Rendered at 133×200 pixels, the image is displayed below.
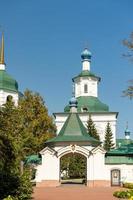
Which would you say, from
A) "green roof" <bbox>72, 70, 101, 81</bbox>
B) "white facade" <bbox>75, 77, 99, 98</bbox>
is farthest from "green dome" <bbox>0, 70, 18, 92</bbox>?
"green roof" <bbox>72, 70, 101, 81</bbox>

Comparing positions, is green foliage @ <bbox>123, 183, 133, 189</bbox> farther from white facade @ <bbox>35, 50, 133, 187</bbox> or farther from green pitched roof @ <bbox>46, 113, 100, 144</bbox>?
green pitched roof @ <bbox>46, 113, 100, 144</bbox>

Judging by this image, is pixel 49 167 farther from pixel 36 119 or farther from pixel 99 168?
pixel 36 119

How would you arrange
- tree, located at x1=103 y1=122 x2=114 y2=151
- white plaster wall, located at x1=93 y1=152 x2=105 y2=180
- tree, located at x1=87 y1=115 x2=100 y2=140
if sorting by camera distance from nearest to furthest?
white plaster wall, located at x1=93 y1=152 x2=105 y2=180 → tree, located at x1=87 y1=115 x2=100 y2=140 → tree, located at x1=103 y1=122 x2=114 y2=151

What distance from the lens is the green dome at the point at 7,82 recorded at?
57.1 meters

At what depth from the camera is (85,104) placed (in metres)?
60.6

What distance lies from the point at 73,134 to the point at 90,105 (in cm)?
2281

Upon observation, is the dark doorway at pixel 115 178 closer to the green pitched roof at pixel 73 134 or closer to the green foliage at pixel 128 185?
the green foliage at pixel 128 185

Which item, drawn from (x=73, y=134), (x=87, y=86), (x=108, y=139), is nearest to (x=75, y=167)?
(x=108, y=139)

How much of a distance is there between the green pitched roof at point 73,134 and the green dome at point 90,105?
774 inches

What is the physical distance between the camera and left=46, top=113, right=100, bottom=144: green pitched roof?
36344 millimetres

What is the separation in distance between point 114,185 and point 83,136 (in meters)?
4.72

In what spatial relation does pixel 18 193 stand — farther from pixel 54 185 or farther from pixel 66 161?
pixel 66 161

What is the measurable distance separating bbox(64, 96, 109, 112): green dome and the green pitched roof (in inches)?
774

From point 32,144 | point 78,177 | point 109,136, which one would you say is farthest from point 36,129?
point 109,136
